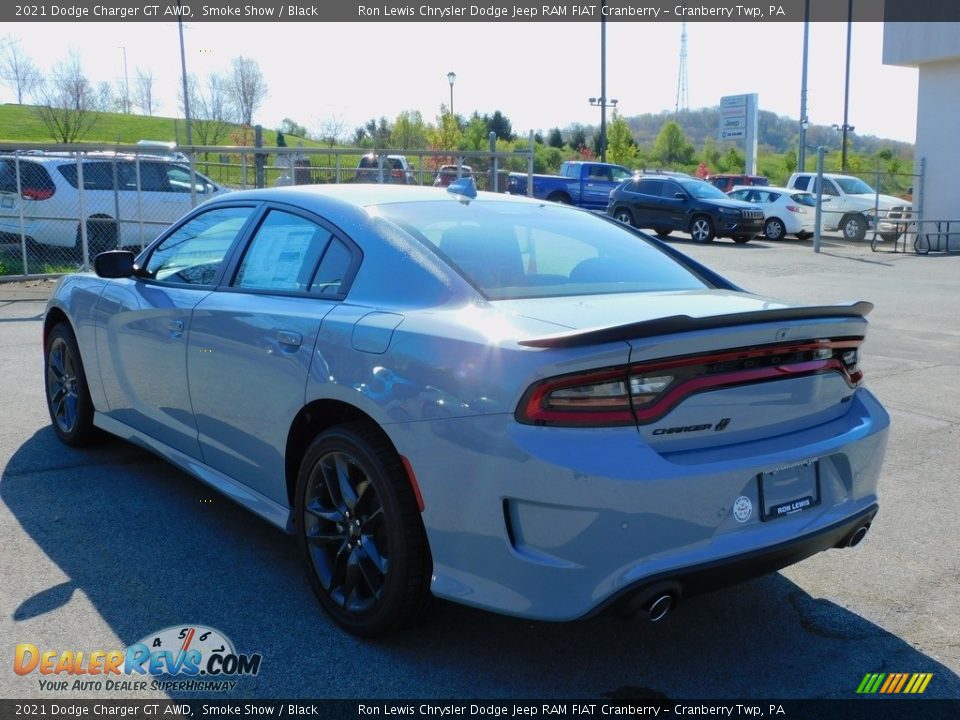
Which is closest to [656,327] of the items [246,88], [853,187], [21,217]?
[21,217]

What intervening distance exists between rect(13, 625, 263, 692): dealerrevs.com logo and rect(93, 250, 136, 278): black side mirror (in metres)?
2.23

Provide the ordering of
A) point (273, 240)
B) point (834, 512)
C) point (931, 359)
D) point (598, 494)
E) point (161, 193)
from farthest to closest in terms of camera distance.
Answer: point (161, 193)
point (931, 359)
point (273, 240)
point (834, 512)
point (598, 494)

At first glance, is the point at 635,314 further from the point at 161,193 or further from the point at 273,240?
the point at 161,193

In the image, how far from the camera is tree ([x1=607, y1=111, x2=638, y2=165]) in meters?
62.3

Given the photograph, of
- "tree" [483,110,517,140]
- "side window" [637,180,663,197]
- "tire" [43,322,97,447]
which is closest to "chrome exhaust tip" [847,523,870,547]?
"tire" [43,322,97,447]

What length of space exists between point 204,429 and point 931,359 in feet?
23.5

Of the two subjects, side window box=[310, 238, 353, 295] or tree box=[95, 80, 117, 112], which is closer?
side window box=[310, 238, 353, 295]

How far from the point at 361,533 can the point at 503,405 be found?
2.93 ft

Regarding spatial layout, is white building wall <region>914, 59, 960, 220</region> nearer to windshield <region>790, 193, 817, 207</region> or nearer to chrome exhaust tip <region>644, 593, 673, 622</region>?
windshield <region>790, 193, 817, 207</region>

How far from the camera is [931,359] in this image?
29.8 feet

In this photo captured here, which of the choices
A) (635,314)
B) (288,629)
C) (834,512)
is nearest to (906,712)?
(834,512)

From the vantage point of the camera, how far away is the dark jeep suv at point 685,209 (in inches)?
1018

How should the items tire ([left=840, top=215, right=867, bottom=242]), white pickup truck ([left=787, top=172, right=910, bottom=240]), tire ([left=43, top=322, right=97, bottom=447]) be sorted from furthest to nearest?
tire ([left=840, top=215, right=867, bottom=242])
white pickup truck ([left=787, top=172, right=910, bottom=240])
tire ([left=43, top=322, right=97, bottom=447])

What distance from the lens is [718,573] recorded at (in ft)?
9.78
